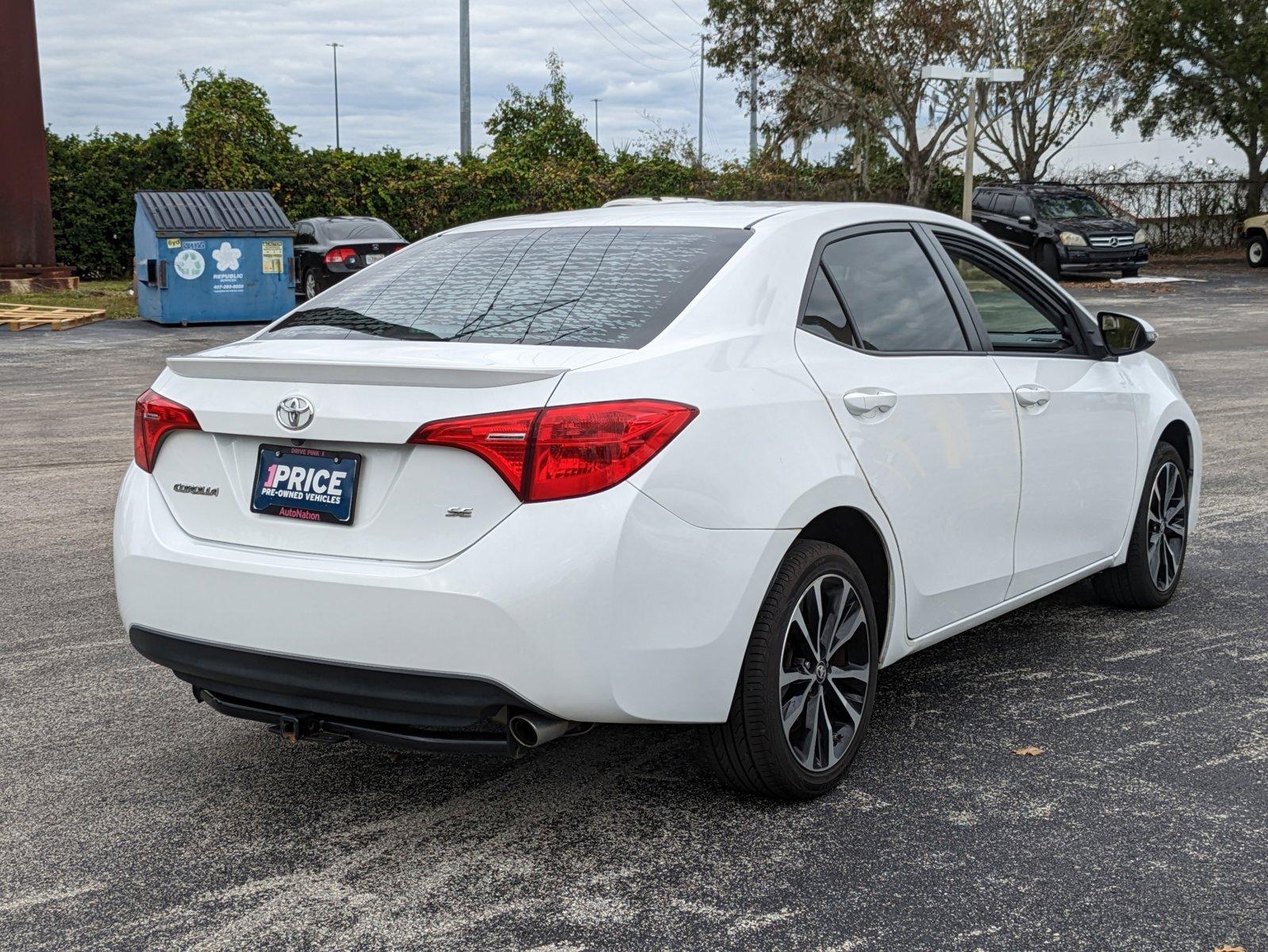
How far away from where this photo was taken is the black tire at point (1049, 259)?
2973 centimetres

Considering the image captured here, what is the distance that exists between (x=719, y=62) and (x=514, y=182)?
6514mm

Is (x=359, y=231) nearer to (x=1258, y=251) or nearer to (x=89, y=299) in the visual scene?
(x=89, y=299)

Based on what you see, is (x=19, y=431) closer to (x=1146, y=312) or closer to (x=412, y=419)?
(x=412, y=419)

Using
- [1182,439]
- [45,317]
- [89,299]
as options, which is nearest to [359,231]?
[89,299]

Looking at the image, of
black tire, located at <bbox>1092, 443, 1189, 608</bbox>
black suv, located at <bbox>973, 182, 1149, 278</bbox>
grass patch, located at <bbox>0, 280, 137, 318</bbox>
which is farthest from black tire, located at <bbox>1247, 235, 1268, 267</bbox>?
black tire, located at <bbox>1092, 443, 1189, 608</bbox>

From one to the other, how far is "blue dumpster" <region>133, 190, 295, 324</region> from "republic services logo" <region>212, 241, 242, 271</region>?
1cm

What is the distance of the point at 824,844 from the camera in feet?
11.8

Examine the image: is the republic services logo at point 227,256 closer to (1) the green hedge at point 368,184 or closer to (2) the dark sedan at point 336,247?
(2) the dark sedan at point 336,247

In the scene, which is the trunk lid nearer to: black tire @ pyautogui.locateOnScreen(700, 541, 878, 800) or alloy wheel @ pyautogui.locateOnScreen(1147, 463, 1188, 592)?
black tire @ pyautogui.locateOnScreen(700, 541, 878, 800)

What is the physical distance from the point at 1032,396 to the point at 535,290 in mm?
1821

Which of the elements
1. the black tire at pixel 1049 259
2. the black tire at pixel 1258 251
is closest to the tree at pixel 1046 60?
the black tire at pixel 1258 251

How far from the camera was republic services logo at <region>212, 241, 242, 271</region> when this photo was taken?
21172mm

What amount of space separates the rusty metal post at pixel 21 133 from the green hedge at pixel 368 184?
4.85 meters

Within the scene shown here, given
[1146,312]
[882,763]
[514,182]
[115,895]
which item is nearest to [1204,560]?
[882,763]
